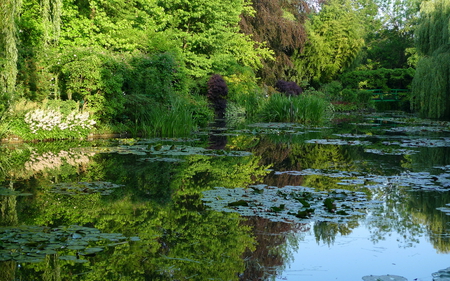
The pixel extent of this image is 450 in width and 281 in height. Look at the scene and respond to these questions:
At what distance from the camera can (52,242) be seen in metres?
3.55

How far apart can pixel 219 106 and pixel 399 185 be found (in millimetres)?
15995

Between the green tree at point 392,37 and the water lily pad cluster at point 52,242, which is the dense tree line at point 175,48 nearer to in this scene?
the green tree at point 392,37

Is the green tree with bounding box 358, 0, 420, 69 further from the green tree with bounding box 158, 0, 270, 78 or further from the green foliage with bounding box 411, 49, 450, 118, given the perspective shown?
the green foliage with bounding box 411, 49, 450, 118

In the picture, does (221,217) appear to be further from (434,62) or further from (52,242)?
(434,62)

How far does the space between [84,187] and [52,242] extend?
2.15 metres

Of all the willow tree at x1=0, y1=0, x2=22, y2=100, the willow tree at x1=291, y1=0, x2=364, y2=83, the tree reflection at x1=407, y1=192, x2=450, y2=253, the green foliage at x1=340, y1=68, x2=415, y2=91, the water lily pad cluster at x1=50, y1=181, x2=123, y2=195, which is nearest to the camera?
the tree reflection at x1=407, y1=192, x2=450, y2=253

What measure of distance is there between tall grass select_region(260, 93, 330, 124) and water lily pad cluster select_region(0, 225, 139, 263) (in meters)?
14.4

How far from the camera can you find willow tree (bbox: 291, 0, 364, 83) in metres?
31.4

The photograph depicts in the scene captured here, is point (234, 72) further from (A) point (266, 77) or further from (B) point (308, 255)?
(B) point (308, 255)

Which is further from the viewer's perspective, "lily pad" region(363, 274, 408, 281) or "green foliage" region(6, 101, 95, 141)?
"green foliage" region(6, 101, 95, 141)

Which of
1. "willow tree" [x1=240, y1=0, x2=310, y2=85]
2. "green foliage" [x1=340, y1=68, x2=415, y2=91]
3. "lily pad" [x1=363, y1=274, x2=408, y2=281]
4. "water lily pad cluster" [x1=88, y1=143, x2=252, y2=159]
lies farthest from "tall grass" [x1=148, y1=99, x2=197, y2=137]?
"green foliage" [x1=340, y1=68, x2=415, y2=91]

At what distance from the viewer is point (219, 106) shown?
21.8m

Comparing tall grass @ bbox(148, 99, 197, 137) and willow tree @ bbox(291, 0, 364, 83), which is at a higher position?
willow tree @ bbox(291, 0, 364, 83)

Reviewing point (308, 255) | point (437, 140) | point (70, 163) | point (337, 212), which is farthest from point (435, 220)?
point (437, 140)
